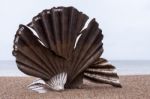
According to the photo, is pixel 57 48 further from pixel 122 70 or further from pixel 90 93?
pixel 122 70

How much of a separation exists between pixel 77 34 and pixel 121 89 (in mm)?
1116

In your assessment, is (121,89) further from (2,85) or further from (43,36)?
(2,85)

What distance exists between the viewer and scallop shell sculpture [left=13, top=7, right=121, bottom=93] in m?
9.17

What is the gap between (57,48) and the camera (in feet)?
30.1

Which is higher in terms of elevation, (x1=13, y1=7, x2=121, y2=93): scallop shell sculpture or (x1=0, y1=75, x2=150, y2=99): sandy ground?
(x1=13, y1=7, x2=121, y2=93): scallop shell sculpture

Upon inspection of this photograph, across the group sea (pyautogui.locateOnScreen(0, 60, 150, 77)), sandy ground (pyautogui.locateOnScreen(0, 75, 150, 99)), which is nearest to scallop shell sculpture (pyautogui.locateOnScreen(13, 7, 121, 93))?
sandy ground (pyautogui.locateOnScreen(0, 75, 150, 99))

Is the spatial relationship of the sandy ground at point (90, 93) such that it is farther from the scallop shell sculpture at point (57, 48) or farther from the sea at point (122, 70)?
the sea at point (122, 70)

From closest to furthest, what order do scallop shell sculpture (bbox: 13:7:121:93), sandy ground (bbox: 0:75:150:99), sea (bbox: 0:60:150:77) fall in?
sandy ground (bbox: 0:75:150:99) → scallop shell sculpture (bbox: 13:7:121:93) → sea (bbox: 0:60:150:77)

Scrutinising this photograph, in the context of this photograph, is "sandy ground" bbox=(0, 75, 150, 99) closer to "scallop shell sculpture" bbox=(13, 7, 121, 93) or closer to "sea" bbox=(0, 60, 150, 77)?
"scallop shell sculpture" bbox=(13, 7, 121, 93)

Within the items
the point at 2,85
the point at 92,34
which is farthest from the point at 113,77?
the point at 2,85

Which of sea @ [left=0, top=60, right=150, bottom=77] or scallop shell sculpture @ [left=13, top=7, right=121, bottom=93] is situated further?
sea @ [left=0, top=60, right=150, bottom=77]

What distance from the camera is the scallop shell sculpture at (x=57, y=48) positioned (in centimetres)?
→ 917

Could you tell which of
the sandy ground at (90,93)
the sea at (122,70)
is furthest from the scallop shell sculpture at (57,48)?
the sea at (122,70)

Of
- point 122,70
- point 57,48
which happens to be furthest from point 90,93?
point 122,70
